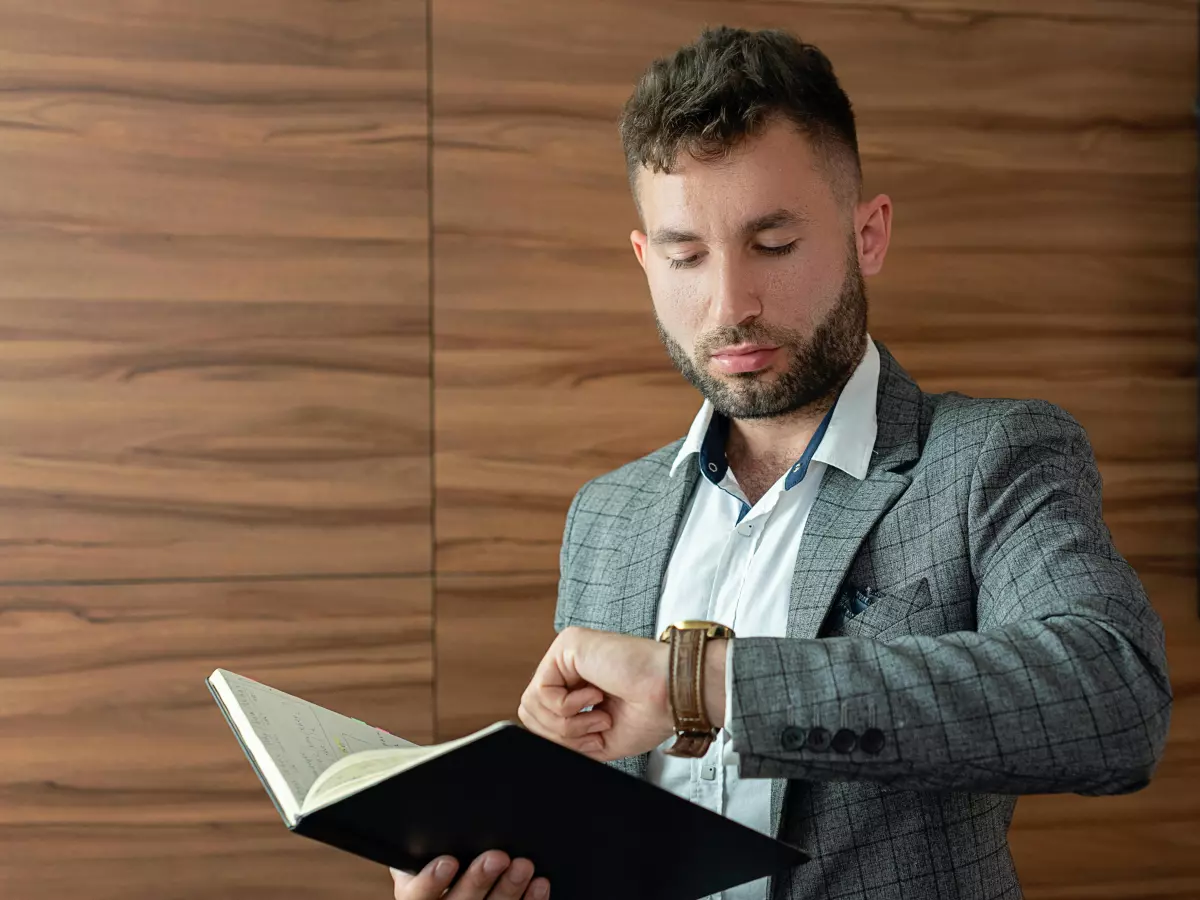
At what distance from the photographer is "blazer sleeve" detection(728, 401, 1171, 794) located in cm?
88

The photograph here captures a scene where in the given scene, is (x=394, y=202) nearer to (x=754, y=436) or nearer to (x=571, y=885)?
(x=754, y=436)

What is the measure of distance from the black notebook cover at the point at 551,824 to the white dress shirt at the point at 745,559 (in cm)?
22

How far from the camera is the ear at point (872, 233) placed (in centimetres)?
145

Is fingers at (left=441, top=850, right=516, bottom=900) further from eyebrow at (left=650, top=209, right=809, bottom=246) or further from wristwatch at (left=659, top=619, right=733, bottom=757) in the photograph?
eyebrow at (left=650, top=209, right=809, bottom=246)

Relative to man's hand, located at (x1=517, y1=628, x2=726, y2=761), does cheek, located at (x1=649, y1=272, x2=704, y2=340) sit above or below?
above

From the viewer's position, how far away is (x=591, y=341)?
6.82 feet

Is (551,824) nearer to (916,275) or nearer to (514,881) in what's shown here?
(514,881)

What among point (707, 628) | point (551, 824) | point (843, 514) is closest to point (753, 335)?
point (843, 514)

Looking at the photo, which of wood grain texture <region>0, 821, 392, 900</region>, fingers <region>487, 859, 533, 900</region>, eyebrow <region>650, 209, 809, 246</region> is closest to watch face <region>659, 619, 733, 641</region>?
fingers <region>487, 859, 533, 900</region>

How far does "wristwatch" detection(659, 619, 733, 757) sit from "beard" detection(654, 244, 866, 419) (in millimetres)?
470

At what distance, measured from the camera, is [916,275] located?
215cm

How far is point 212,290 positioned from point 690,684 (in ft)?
4.47

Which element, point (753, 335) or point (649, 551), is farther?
point (649, 551)

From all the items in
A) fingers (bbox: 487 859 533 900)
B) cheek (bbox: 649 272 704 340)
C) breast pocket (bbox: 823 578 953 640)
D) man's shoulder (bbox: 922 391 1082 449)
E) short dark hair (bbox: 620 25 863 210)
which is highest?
short dark hair (bbox: 620 25 863 210)
